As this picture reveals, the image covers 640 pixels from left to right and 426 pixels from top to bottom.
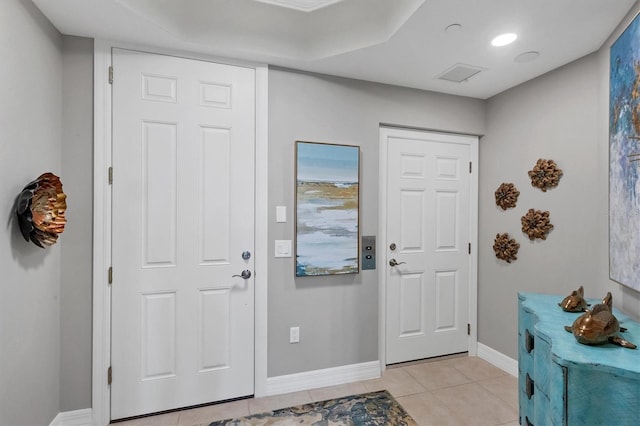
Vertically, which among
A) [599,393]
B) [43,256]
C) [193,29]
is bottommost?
[599,393]

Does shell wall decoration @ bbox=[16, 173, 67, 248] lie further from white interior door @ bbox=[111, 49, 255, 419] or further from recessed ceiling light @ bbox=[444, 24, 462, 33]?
recessed ceiling light @ bbox=[444, 24, 462, 33]

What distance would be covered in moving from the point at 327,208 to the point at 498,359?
211 cm

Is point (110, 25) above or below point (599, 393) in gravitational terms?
above

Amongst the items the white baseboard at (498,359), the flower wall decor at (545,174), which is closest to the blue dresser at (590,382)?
the flower wall decor at (545,174)

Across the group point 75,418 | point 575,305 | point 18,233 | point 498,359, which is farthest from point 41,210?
point 498,359

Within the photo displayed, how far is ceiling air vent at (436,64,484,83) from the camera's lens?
236 centimetres

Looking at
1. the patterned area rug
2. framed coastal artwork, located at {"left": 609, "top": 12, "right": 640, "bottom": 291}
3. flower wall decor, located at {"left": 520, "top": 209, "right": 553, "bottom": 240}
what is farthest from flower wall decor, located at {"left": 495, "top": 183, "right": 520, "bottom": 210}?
the patterned area rug

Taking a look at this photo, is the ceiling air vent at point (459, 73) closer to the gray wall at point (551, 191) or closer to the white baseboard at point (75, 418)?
the gray wall at point (551, 191)

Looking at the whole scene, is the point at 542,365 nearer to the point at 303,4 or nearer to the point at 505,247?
the point at 505,247

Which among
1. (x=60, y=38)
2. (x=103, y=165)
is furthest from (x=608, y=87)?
(x=60, y=38)

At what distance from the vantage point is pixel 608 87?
192 cm

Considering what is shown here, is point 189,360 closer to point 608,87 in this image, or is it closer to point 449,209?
point 449,209

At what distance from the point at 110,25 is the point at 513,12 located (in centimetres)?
232

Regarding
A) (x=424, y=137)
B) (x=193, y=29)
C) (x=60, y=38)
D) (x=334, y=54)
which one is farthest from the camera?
(x=424, y=137)
